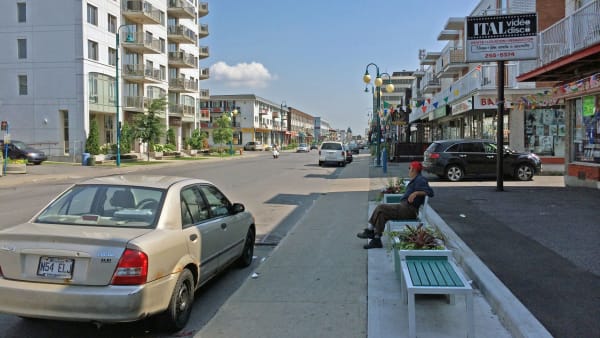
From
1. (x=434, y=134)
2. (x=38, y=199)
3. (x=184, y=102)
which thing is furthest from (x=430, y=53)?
(x=38, y=199)

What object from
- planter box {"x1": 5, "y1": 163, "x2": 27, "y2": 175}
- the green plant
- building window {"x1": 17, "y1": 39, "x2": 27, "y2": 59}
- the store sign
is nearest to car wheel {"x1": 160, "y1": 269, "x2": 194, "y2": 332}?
the green plant

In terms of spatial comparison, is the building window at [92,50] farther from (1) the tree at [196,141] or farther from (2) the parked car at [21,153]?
(1) the tree at [196,141]

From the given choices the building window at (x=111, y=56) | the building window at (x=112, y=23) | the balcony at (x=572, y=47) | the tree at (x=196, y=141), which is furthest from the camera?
the tree at (x=196, y=141)

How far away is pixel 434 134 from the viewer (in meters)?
49.7

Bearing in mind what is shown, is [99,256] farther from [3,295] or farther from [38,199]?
[38,199]

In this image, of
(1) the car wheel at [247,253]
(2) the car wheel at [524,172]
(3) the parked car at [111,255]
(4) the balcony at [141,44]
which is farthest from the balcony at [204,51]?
(3) the parked car at [111,255]

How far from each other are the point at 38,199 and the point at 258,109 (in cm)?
9469

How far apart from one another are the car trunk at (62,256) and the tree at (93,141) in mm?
38545

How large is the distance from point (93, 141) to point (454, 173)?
30.3 meters

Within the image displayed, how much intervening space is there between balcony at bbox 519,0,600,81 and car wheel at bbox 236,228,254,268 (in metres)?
8.60

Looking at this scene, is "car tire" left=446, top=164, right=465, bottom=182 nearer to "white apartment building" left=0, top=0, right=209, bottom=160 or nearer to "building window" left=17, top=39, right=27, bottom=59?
"white apartment building" left=0, top=0, right=209, bottom=160

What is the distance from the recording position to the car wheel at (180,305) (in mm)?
4617

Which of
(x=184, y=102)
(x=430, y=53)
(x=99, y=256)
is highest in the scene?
(x=430, y=53)

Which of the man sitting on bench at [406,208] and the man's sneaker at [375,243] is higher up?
the man sitting on bench at [406,208]
